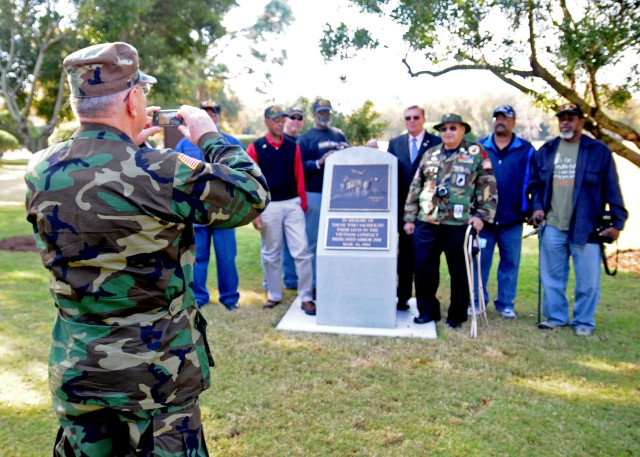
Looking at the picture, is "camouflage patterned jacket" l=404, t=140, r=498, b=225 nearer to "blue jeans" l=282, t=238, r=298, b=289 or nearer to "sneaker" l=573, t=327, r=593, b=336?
"sneaker" l=573, t=327, r=593, b=336

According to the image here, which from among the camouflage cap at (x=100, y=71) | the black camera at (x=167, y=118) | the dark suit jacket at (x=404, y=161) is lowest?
the dark suit jacket at (x=404, y=161)

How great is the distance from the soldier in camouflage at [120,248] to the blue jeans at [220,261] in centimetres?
414

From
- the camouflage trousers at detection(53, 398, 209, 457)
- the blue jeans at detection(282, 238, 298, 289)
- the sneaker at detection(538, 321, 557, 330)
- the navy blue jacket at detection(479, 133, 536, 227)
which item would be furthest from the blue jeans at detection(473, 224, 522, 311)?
the camouflage trousers at detection(53, 398, 209, 457)

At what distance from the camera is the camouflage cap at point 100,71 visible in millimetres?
1754

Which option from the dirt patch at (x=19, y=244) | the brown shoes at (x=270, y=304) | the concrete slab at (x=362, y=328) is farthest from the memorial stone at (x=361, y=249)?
the dirt patch at (x=19, y=244)

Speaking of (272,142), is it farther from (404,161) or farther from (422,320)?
(422,320)

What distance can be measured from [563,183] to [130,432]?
187 inches

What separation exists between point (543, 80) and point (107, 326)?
5.78 m

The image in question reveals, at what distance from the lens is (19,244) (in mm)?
9750

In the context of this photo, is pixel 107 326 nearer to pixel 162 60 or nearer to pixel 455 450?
pixel 455 450

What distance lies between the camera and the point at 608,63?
5.35m

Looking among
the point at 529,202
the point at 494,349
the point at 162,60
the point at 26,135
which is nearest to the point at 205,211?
the point at 494,349

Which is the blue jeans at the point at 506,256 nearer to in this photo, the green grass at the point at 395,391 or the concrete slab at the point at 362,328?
the green grass at the point at 395,391

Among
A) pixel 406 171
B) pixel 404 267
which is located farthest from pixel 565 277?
pixel 406 171
